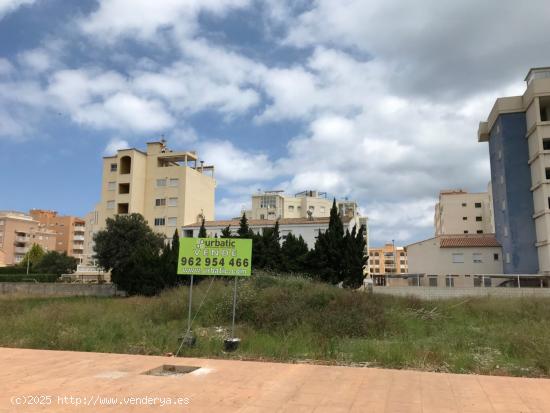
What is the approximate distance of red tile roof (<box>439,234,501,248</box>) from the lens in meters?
42.5

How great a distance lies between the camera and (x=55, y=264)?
6444 cm

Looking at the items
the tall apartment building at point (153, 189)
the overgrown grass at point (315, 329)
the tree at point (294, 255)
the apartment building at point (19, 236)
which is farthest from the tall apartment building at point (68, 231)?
the overgrown grass at point (315, 329)

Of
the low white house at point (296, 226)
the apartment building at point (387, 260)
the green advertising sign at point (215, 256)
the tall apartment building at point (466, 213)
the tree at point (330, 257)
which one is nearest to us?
the green advertising sign at point (215, 256)

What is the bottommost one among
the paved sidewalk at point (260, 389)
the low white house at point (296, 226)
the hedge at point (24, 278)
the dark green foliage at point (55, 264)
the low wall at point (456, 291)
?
the paved sidewalk at point (260, 389)

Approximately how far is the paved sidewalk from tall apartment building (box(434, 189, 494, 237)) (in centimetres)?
7904

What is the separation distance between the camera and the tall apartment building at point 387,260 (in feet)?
426

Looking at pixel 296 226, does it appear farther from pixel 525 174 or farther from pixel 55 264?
pixel 55 264

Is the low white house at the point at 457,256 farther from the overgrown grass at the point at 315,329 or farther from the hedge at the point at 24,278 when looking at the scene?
the hedge at the point at 24,278

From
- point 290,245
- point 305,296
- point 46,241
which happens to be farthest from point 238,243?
point 46,241

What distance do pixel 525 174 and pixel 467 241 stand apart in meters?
7.55

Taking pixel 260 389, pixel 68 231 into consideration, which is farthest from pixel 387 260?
pixel 260 389

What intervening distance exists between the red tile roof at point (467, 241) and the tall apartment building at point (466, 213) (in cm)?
3925

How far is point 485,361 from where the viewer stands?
9.61m

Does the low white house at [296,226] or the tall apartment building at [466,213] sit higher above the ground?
the tall apartment building at [466,213]
